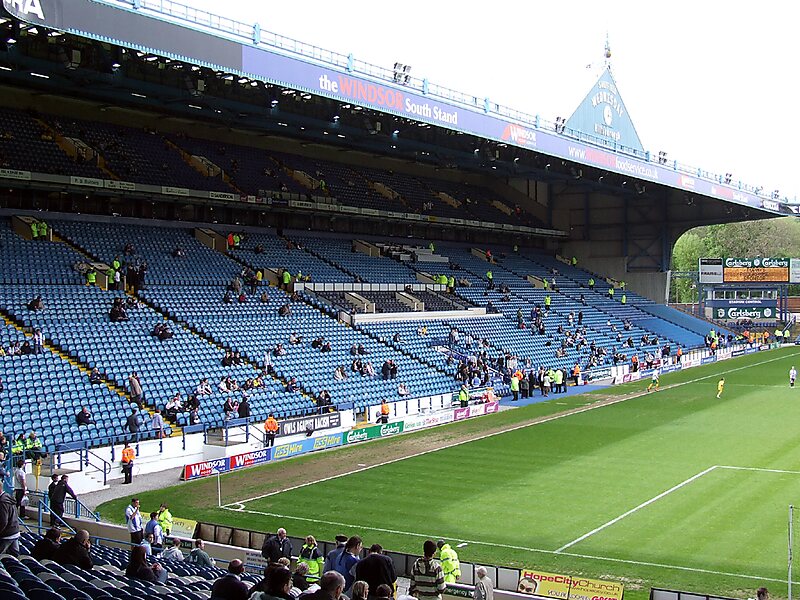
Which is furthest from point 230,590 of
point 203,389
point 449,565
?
point 203,389

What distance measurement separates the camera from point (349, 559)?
1126 centimetres

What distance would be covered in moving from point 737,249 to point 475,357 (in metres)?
100

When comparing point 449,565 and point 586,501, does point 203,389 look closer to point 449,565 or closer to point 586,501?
point 586,501

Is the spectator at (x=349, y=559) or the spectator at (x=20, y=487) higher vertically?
the spectator at (x=349, y=559)

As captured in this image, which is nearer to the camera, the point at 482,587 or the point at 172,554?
the point at 482,587

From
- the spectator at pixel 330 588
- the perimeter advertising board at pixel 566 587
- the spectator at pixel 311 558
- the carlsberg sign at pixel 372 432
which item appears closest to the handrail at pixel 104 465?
the carlsberg sign at pixel 372 432

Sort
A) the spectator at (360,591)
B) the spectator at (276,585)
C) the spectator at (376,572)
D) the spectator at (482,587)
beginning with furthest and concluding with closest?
the spectator at (482,587), the spectator at (376,572), the spectator at (360,591), the spectator at (276,585)

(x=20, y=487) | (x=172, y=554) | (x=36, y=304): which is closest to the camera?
(x=172, y=554)

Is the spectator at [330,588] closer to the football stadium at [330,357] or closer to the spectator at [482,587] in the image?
the football stadium at [330,357]

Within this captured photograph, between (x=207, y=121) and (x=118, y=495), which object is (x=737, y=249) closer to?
(x=207, y=121)

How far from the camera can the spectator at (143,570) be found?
33.1ft

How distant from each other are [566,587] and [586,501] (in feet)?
25.3

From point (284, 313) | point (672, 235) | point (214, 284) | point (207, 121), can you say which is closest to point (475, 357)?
point (284, 313)

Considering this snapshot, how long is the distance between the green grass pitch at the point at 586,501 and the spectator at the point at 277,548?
394cm
